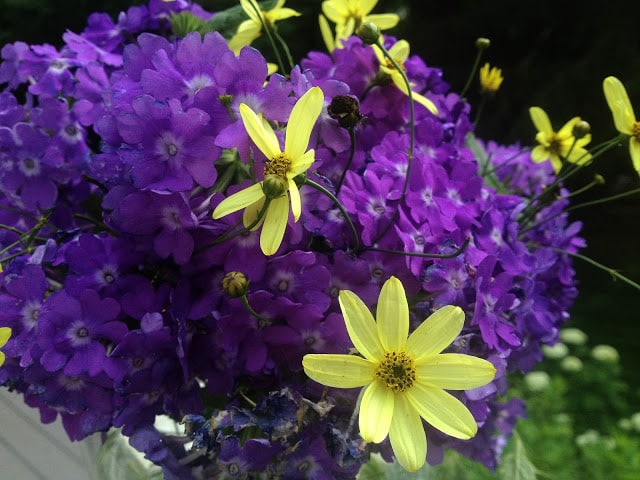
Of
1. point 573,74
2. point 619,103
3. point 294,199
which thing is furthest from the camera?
point 573,74

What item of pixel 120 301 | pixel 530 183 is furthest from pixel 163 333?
pixel 530 183

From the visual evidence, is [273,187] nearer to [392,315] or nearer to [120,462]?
[392,315]

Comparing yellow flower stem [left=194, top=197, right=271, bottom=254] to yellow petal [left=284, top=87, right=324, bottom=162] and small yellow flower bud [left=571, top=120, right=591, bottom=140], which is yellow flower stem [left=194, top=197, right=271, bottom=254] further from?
small yellow flower bud [left=571, top=120, right=591, bottom=140]

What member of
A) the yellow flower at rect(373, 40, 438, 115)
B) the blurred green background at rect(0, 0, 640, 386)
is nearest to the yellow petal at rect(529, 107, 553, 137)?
the yellow flower at rect(373, 40, 438, 115)

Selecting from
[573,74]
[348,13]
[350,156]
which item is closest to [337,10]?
[348,13]

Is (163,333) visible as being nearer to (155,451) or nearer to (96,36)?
(155,451)
